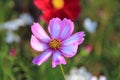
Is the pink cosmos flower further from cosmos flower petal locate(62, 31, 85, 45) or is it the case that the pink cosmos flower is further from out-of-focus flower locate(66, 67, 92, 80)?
out-of-focus flower locate(66, 67, 92, 80)

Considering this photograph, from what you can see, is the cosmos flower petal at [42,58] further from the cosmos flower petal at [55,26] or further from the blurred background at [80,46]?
the blurred background at [80,46]

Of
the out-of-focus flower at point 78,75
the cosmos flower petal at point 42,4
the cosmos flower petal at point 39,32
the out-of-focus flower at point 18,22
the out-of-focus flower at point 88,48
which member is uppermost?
the out-of-focus flower at point 18,22

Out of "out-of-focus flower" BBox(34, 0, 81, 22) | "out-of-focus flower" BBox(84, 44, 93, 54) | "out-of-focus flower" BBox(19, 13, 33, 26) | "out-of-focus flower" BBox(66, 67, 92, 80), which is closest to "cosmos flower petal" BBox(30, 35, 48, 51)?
"out-of-focus flower" BBox(34, 0, 81, 22)

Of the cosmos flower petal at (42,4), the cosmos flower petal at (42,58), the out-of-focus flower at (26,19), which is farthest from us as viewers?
the out-of-focus flower at (26,19)

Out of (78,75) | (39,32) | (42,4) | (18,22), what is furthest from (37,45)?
(18,22)

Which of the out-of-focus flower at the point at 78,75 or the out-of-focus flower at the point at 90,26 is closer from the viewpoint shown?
the out-of-focus flower at the point at 78,75

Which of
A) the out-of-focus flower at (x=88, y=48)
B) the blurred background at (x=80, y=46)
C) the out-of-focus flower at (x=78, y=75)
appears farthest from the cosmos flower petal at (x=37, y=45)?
the out-of-focus flower at (x=88, y=48)
